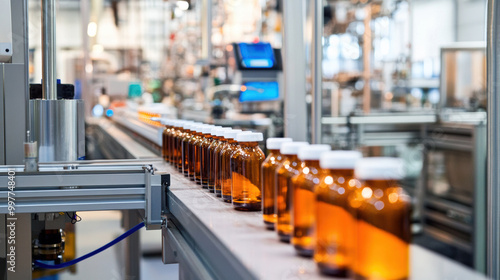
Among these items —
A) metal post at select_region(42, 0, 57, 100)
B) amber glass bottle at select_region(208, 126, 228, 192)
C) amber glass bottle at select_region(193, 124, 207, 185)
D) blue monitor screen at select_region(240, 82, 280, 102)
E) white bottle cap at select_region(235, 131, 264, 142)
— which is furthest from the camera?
blue monitor screen at select_region(240, 82, 280, 102)

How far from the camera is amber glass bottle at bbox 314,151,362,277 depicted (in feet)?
2.91

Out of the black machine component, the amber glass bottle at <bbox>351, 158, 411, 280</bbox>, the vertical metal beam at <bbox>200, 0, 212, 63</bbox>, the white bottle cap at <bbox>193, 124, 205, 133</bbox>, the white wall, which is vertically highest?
the white wall

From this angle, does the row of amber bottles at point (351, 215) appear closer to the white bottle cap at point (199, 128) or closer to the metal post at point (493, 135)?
the metal post at point (493, 135)

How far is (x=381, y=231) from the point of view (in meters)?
0.83

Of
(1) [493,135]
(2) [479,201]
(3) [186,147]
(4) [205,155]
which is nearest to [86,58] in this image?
(2) [479,201]

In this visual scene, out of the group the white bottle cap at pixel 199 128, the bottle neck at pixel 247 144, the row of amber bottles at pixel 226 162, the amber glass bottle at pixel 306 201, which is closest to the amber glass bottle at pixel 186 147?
the row of amber bottles at pixel 226 162

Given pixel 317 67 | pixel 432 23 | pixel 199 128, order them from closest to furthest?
pixel 199 128 → pixel 317 67 → pixel 432 23

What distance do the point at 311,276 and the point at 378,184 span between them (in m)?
0.18

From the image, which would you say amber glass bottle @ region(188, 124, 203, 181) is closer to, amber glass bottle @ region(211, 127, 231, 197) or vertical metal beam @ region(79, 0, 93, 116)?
amber glass bottle @ region(211, 127, 231, 197)

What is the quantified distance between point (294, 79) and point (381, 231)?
6.25ft

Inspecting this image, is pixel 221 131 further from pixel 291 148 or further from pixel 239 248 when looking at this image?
pixel 239 248

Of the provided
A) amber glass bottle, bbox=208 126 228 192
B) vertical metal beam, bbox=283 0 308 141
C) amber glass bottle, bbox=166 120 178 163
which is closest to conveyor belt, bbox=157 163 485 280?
amber glass bottle, bbox=208 126 228 192

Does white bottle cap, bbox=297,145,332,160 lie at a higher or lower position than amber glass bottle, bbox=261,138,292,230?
higher

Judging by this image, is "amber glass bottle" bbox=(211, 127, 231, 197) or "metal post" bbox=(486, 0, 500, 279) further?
"amber glass bottle" bbox=(211, 127, 231, 197)
